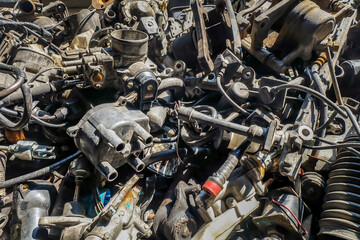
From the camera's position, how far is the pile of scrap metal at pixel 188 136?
1482 millimetres

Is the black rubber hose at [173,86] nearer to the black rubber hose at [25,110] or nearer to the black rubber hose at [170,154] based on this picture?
the black rubber hose at [170,154]

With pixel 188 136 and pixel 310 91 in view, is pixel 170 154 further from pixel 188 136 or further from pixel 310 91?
pixel 310 91

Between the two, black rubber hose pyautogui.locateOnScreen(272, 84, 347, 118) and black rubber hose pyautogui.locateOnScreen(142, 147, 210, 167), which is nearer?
black rubber hose pyautogui.locateOnScreen(272, 84, 347, 118)

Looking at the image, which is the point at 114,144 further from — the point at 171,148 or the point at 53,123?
the point at 53,123

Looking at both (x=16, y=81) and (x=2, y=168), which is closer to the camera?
(x=16, y=81)

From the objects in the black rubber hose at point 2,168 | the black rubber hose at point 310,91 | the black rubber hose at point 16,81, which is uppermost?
the black rubber hose at point 310,91

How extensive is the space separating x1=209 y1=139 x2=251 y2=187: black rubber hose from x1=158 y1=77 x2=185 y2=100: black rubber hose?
2.15 ft

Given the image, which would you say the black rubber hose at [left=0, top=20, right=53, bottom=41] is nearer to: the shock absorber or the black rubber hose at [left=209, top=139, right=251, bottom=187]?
the black rubber hose at [left=209, top=139, right=251, bottom=187]

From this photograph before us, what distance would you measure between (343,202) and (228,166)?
63cm

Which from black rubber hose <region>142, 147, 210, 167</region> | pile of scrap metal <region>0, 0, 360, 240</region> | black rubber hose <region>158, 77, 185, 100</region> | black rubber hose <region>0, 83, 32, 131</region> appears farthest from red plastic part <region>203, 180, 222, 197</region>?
black rubber hose <region>0, 83, 32, 131</region>

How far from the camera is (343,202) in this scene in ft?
4.85

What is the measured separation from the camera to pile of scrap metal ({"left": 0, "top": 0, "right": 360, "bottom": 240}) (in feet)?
4.86

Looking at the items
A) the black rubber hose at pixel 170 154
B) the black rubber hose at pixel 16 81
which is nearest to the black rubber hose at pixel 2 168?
the black rubber hose at pixel 16 81

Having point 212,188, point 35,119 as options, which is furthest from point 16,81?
point 212,188
